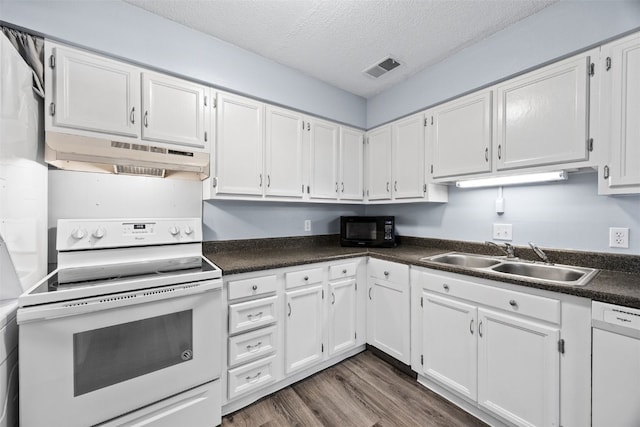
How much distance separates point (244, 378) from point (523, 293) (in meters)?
1.68

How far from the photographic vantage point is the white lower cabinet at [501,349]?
123cm

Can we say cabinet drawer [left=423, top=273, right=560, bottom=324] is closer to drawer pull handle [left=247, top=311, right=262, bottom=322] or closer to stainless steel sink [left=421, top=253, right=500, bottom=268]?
stainless steel sink [left=421, top=253, right=500, bottom=268]

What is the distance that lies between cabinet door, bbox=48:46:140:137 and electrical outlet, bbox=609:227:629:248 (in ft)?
9.68

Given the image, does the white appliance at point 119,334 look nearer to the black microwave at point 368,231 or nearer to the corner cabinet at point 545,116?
the black microwave at point 368,231

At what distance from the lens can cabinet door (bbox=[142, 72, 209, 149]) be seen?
167 centimetres

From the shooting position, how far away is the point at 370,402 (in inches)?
67.8

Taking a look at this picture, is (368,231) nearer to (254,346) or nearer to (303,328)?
(303,328)

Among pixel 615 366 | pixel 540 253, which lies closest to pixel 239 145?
pixel 540 253

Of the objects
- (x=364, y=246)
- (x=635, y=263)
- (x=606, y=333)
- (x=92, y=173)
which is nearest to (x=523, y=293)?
(x=606, y=333)

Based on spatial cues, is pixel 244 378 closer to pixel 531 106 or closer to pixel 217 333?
pixel 217 333

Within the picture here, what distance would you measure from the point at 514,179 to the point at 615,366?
1.17m

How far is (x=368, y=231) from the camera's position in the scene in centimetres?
255

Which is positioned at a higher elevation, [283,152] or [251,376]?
[283,152]

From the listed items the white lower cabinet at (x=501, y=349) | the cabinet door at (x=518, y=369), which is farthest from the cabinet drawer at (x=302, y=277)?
the cabinet door at (x=518, y=369)
